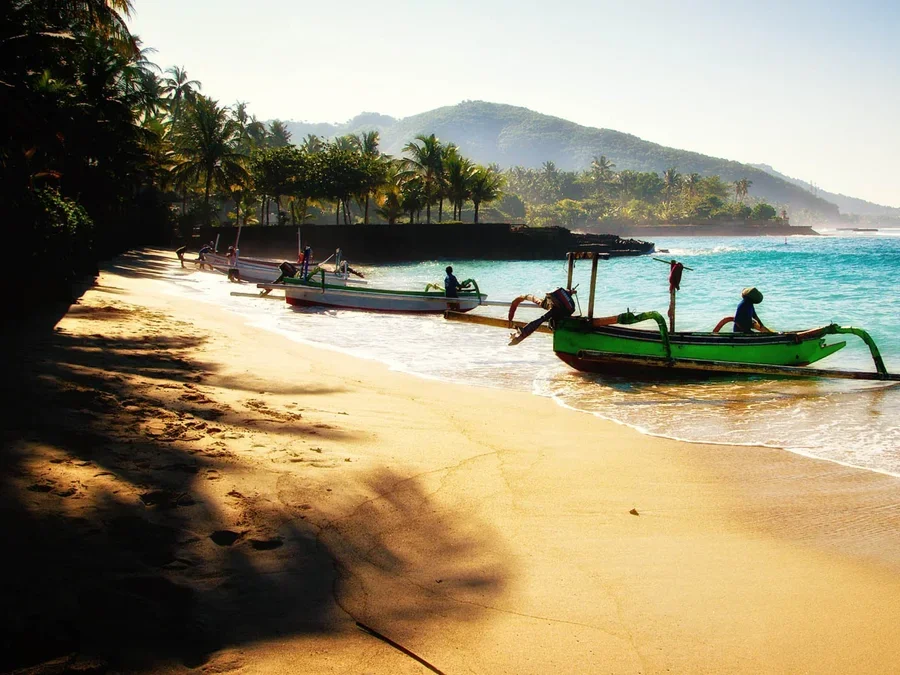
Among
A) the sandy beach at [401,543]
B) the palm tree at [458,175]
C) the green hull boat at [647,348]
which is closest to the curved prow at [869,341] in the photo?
the green hull boat at [647,348]

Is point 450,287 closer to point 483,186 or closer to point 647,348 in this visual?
point 647,348

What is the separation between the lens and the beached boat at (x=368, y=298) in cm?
2267

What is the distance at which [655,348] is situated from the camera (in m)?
13.2

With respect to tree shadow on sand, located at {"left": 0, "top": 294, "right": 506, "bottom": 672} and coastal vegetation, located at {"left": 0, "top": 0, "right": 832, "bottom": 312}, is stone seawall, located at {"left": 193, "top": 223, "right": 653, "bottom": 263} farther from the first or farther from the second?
tree shadow on sand, located at {"left": 0, "top": 294, "right": 506, "bottom": 672}

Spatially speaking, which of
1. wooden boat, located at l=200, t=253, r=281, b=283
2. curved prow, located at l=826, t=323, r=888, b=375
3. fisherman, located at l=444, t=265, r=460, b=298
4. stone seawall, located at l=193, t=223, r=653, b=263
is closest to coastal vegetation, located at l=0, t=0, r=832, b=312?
stone seawall, located at l=193, t=223, r=653, b=263

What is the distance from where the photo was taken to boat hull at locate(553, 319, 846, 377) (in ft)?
42.5

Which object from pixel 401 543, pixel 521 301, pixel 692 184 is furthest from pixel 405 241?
pixel 692 184

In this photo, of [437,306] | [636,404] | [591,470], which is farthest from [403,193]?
[591,470]

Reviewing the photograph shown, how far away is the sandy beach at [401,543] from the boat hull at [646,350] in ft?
15.4

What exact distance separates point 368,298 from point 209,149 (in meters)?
33.3

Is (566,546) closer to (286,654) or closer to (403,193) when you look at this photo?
(286,654)

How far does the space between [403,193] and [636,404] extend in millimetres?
53051

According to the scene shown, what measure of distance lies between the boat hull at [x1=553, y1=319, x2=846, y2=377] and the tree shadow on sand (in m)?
7.76

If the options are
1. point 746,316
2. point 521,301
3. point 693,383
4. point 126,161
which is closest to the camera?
point 693,383
